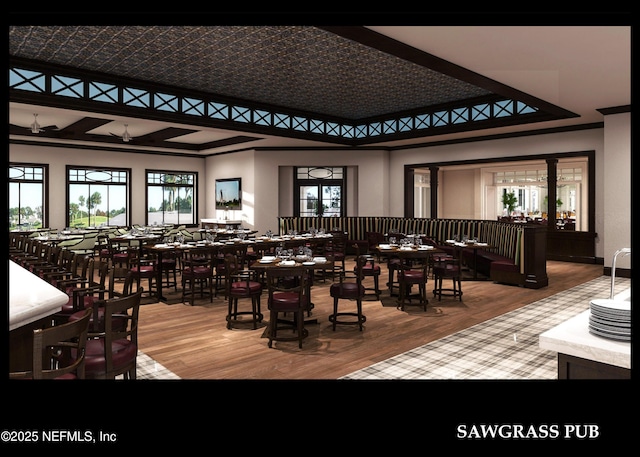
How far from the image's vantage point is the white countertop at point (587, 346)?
5.66ft

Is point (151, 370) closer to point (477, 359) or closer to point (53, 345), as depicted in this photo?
point (53, 345)

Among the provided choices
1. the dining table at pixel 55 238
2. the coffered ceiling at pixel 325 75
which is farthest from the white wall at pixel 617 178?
the dining table at pixel 55 238

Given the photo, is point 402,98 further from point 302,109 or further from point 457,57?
point 457,57

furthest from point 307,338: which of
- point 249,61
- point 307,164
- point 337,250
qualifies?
point 307,164

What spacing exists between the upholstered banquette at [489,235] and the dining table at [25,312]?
21.9 ft

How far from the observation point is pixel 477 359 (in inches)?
149

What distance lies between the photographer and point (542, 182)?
570 inches

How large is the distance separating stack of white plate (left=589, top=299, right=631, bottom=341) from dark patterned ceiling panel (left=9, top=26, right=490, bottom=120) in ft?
14.9

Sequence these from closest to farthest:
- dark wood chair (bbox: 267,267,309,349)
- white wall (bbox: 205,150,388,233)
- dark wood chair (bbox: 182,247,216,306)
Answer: dark wood chair (bbox: 267,267,309,349) → dark wood chair (bbox: 182,247,216,306) → white wall (bbox: 205,150,388,233)

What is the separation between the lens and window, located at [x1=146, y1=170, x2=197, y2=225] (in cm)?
1313

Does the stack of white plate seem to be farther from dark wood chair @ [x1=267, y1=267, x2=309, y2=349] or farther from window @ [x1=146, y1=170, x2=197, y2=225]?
window @ [x1=146, y1=170, x2=197, y2=225]

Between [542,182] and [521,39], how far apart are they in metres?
11.4

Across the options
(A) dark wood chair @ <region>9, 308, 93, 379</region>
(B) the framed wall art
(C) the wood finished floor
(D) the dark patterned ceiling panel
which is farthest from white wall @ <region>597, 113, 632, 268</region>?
(B) the framed wall art
